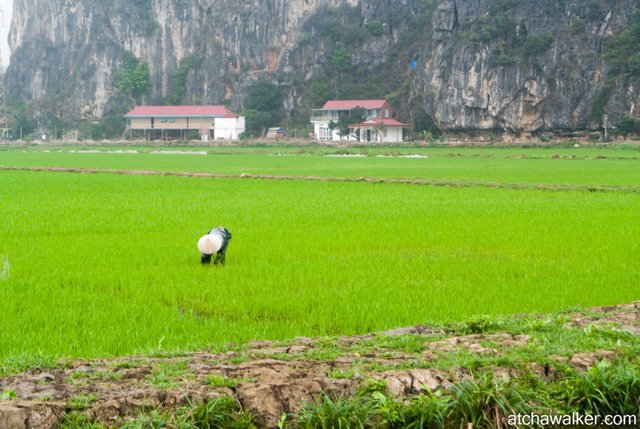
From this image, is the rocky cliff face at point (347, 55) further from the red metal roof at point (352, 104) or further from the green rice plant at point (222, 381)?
the green rice plant at point (222, 381)

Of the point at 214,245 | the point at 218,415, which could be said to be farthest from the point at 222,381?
the point at 214,245

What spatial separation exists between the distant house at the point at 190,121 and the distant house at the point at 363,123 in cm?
916

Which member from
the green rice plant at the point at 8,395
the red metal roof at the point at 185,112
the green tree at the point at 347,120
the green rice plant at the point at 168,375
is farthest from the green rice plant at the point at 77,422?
the red metal roof at the point at 185,112

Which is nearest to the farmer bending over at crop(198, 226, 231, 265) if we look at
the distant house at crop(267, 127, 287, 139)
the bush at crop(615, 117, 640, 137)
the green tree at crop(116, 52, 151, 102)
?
the bush at crop(615, 117, 640, 137)

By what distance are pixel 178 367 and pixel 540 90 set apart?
231 feet

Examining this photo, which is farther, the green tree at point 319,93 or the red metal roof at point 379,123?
the green tree at point 319,93

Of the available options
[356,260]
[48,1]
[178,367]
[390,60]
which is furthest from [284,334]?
[48,1]

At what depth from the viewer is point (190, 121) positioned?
8569 centimetres

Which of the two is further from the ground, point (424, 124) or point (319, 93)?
point (319, 93)

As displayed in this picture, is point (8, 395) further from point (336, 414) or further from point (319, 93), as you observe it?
point (319, 93)

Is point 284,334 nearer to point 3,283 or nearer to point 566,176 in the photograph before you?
point 3,283

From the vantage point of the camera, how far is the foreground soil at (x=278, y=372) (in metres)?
4.23

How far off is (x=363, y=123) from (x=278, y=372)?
72.1 metres

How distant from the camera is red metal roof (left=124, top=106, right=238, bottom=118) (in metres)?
84.8
